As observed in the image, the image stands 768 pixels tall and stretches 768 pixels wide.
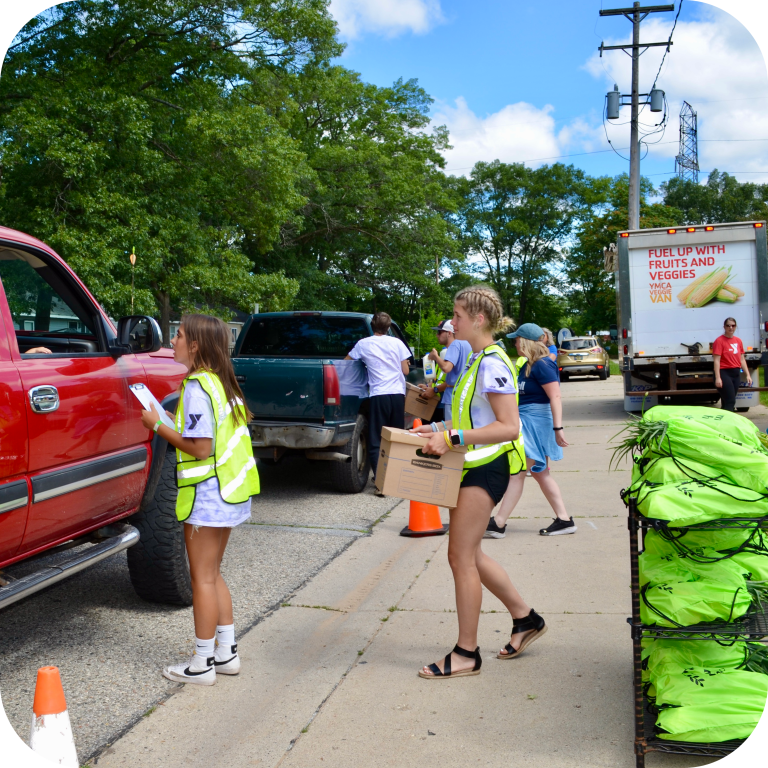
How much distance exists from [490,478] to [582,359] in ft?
90.9

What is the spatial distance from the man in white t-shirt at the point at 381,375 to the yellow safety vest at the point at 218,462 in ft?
15.1

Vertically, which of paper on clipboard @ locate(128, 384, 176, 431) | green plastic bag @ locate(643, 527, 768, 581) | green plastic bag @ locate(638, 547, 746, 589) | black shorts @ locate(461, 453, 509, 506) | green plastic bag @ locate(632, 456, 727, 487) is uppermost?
paper on clipboard @ locate(128, 384, 176, 431)

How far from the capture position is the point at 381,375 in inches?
324

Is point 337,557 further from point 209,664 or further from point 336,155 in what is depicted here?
point 336,155

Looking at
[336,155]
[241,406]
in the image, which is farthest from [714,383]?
[336,155]

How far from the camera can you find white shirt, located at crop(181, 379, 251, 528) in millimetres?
3477

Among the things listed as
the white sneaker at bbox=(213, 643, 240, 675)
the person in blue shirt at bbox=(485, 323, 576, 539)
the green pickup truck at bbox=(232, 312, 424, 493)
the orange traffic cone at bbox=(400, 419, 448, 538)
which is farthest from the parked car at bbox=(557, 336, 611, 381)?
the white sneaker at bbox=(213, 643, 240, 675)

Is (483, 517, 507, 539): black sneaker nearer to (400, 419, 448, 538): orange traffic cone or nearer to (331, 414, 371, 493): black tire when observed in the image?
(400, 419, 448, 538): orange traffic cone

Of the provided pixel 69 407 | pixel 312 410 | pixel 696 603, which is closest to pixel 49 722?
pixel 69 407

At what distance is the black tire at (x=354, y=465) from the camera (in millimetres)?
8172

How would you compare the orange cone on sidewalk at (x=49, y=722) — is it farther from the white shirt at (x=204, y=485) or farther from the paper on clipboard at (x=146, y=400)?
the paper on clipboard at (x=146, y=400)

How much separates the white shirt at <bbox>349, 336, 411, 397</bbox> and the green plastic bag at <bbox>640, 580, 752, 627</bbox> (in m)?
5.53

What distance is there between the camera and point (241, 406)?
3693 mm

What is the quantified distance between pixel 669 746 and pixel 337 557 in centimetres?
350
